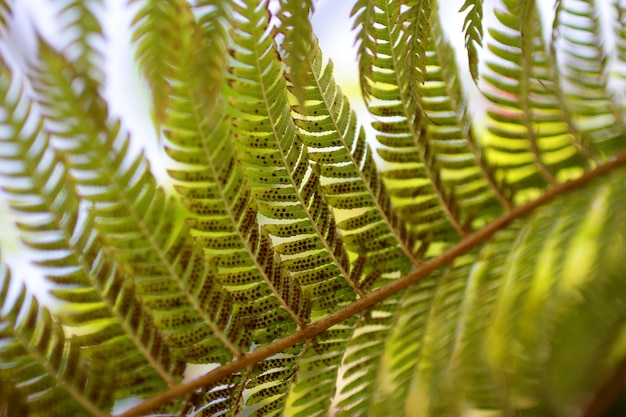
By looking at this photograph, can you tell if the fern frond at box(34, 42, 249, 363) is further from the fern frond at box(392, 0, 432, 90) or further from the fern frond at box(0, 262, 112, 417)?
the fern frond at box(392, 0, 432, 90)

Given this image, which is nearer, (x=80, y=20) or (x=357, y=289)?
(x=80, y=20)

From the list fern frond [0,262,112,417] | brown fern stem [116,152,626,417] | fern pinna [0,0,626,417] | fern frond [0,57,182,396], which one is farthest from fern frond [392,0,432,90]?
fern frond [0,262,112,417]

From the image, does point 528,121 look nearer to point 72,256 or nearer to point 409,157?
point 409,157

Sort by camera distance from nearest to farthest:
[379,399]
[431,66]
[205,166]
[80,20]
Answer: [80,20] → [205,166] → [379,399] → [431,66]

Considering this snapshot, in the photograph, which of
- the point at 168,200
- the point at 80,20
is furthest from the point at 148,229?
the point at 80,20

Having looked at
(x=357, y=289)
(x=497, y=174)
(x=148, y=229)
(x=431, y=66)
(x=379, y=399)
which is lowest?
(x=379, y=399)

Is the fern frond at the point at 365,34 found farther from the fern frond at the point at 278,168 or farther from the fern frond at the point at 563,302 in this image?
the fern frond at the point at 563,302

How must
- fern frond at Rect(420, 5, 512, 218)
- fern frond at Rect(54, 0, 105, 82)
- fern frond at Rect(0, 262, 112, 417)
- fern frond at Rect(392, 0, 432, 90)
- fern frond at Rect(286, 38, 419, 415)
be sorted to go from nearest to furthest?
fern frond at Rect(54, 0, 105, 82) → fern frond at Rect(0, 262, 112, 417) → fern frond at Rect(392, 0, 432, 90) → fern frond at Rect(286, 38, 419, 415) → fern frond at Rect(420, 5, 512, 218)

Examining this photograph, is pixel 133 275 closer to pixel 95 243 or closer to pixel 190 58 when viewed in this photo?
pixel 95 243
